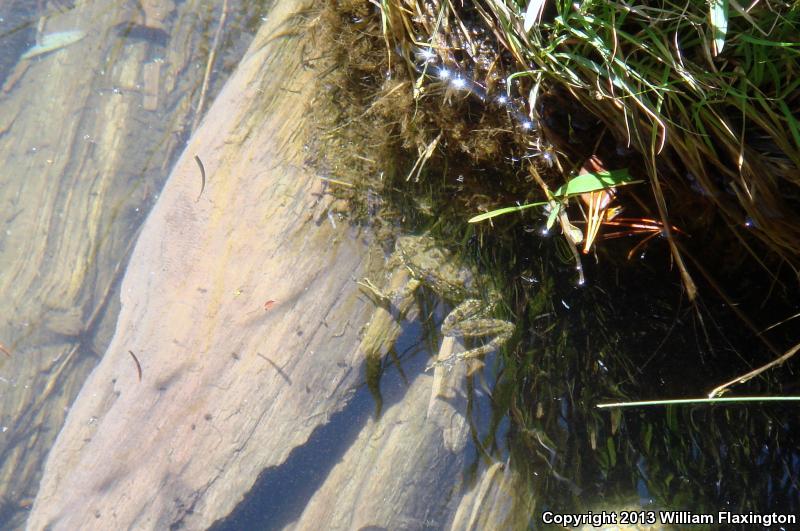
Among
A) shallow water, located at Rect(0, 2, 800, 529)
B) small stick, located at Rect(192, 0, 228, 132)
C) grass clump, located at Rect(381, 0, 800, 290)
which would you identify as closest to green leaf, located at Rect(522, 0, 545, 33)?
grass clump, located at Rect(381, 0, 800, 290)

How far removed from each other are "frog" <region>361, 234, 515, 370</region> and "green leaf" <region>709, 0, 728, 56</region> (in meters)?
1.49

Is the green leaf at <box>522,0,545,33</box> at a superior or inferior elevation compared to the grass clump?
superior

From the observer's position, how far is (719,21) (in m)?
1.49

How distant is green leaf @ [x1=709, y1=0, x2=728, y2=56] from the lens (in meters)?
1.49

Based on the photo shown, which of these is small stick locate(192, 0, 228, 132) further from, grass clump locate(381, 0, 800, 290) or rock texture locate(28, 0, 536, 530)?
grass clump locate(381, 0, 800, 290)

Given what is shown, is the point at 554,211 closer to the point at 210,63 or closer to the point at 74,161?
the point at 210,63

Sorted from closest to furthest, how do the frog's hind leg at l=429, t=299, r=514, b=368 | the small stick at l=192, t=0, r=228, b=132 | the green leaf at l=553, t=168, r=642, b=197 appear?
the green leaf at l=553, t=168, r=642, b=197 < the frog's hind leg at l=429, t=299, r=514, b=368 < the small stick at l=192, t=0, r=228, b=132

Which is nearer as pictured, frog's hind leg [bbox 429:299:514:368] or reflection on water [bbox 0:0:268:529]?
frog's hind leg [bbox 429:299:514:368]

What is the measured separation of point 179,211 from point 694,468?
9.70ft

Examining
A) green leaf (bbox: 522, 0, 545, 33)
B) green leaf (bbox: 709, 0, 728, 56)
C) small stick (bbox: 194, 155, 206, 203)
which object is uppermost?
green leaf (bbox: 522, 0, 545, 33)

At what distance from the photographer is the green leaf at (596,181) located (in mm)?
2062

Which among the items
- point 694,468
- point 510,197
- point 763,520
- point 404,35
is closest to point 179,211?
point 404,35

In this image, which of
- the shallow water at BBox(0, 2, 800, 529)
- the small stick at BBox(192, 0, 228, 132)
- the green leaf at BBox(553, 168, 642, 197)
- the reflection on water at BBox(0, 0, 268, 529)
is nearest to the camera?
the green leaf at BBox(553, 168, 642, 197)

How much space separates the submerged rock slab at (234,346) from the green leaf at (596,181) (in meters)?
1.16
